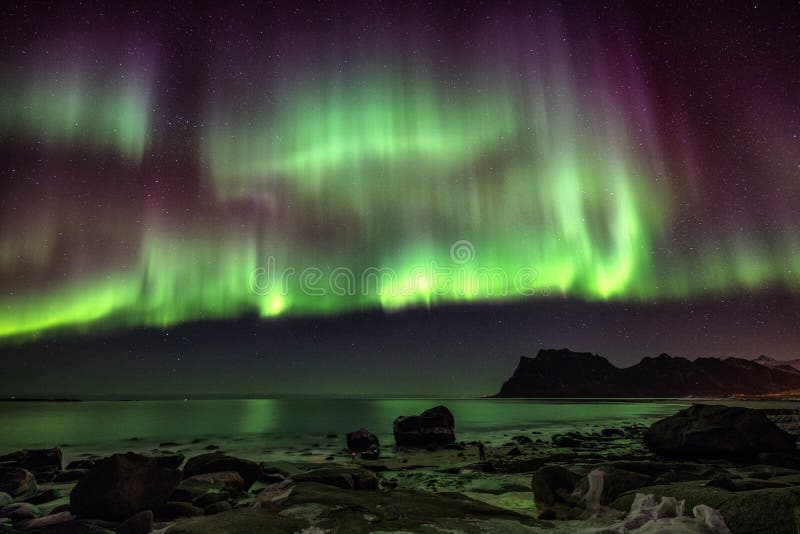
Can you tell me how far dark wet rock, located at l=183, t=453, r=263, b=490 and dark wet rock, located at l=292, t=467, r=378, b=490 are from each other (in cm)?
407

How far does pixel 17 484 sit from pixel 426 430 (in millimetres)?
24603

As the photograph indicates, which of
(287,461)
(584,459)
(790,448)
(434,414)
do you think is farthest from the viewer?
(434,414)

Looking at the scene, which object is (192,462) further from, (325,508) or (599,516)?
(599,516)

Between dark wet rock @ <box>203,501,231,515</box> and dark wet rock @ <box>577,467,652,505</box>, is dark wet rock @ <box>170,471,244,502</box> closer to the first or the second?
dark wet rock @ <box>203,501,231,515</box>

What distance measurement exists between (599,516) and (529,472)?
32.0 ft

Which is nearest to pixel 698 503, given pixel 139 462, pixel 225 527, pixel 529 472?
pixel 225 527

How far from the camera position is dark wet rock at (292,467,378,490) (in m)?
14.9

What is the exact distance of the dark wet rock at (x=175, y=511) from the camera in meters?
12.2

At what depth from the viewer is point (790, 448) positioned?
73.8 ft

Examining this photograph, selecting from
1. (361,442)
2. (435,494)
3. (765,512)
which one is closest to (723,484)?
(765,512)

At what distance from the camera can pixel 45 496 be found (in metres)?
16.3

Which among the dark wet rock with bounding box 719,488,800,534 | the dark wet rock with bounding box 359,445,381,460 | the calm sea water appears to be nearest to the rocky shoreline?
the dark wet rock with bounding box 719,488,800,534

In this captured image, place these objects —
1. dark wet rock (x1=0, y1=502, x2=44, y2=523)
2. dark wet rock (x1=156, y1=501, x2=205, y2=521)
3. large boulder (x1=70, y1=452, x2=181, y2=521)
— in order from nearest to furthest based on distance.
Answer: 1. large boulder (x1=70, y1=452, x2=181, y2=521)
2. dark wet rock (x1=156, y1=501, x2=205, y2=521)
3. dark wet rock (x1=0, y1=502, x2=44, y2=523)

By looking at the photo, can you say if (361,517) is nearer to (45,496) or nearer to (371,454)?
(45,496)
